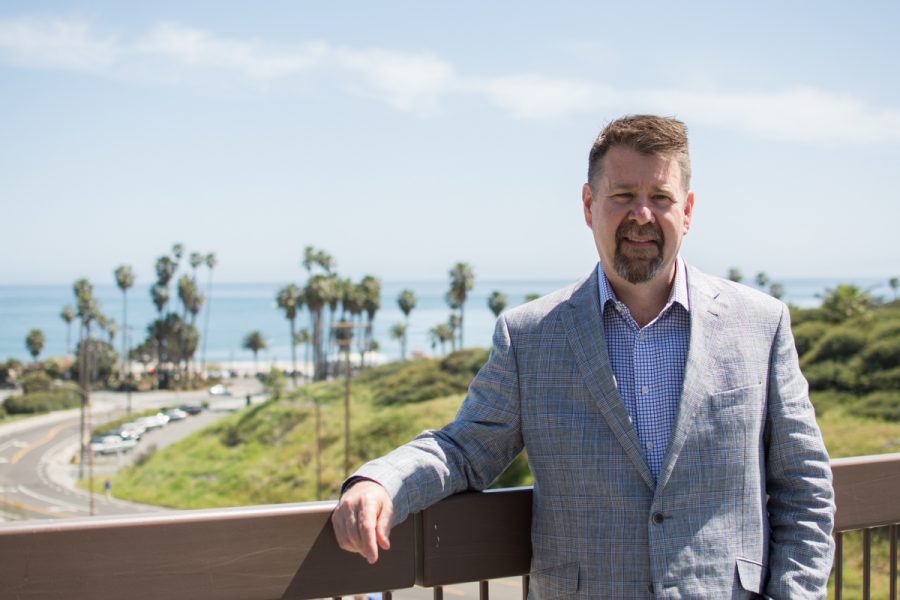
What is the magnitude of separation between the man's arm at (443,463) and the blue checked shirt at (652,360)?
25cm

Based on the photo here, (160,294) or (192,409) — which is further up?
(160,294)

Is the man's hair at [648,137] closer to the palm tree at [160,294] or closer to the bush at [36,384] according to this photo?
the bush at [36,384]

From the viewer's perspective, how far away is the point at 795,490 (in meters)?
2.07

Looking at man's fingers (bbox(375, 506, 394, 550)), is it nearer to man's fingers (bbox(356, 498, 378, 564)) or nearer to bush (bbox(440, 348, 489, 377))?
man's fingers (bbox(356, 498, 378, 564))

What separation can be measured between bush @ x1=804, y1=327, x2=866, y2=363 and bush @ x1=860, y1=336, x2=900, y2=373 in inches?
29.8

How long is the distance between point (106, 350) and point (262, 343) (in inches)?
719

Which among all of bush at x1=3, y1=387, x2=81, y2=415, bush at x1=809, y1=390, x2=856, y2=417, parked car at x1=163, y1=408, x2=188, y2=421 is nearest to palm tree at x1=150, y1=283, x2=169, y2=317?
bush at x1=3, y1=387, x2=81, y2=415

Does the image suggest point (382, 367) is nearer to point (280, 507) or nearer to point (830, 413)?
point (830, 413)

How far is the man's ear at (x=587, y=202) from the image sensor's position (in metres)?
2.19

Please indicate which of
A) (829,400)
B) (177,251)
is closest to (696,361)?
(829,400)

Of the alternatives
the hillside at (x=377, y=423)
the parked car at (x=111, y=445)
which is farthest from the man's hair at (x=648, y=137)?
the parked car at (x=111, y=445)

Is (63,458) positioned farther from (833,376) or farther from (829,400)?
(833,376)

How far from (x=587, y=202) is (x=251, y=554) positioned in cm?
114

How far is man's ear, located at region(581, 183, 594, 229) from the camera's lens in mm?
2186
